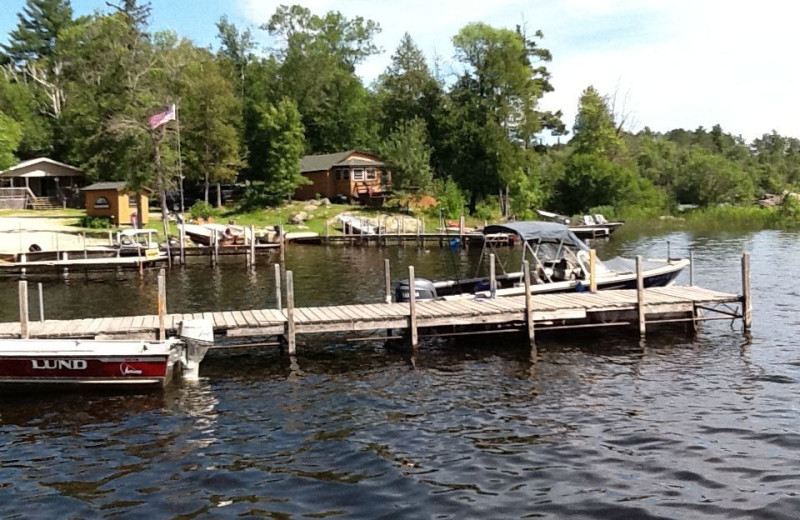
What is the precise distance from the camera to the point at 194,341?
1625 centimetres

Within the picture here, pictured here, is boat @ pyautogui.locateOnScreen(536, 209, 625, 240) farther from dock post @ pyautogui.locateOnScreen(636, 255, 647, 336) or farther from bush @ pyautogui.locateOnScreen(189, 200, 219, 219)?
dock post @ pyautogui.locateOnScreen(636, 255, 647, 336)

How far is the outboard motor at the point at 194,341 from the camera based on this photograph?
16234 mm

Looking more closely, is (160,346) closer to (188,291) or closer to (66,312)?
(66,312)

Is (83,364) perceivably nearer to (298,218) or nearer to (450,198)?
(298,218)

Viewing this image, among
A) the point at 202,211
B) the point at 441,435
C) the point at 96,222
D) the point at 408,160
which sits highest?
the point at 408,160

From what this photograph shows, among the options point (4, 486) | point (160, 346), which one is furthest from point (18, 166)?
point (4, 486)

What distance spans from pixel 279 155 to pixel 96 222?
1778 centimetres

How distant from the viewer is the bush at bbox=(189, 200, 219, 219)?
203 ft

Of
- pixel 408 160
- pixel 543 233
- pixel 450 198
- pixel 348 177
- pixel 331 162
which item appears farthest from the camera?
pixel 331 162

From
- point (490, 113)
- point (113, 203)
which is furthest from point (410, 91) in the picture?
point (113, 203)

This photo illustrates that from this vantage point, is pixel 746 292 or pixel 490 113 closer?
pixel 746 292

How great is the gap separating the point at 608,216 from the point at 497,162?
15444 mm

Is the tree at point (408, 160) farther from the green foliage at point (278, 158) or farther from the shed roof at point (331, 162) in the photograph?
the green foliage at point (278, 158)

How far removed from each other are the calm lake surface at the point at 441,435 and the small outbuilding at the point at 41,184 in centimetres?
5091
